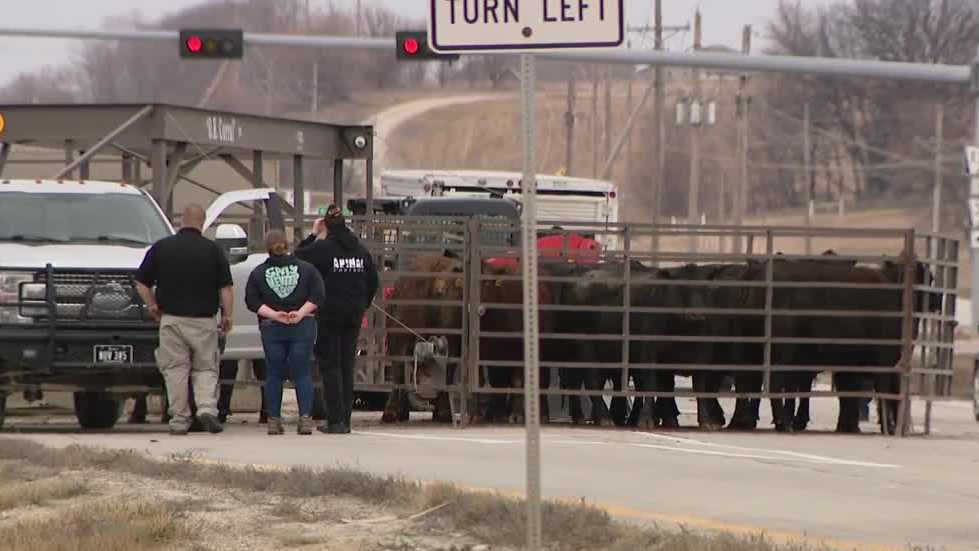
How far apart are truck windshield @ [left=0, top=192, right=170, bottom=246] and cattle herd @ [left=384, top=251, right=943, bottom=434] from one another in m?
2.88

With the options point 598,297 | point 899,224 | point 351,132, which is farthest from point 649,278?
point 899,224

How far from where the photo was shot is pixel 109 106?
76.1ft

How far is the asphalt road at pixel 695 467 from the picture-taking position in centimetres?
1325

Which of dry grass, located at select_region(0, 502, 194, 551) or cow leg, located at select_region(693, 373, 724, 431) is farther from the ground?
dry grass, located at select_region(0, 502, 194, 551)

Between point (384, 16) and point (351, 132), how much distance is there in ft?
430

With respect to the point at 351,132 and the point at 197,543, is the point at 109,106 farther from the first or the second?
the point at 197,543

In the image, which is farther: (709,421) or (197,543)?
(709,421)

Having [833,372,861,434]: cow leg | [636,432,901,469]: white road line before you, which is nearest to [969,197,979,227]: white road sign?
[833,372,861,434]: cow leg

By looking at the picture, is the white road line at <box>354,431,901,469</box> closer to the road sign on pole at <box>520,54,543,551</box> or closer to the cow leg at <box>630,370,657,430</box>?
the cow leg at <box>630,370,657,430</box>

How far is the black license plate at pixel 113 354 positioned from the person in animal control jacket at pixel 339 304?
5.31 ft

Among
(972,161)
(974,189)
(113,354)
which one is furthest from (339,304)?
(974,189)

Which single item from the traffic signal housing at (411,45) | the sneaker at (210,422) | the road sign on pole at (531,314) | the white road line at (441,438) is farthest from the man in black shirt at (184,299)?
the traffic signal housing at (411,45)

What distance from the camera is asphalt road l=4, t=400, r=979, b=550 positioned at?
13.2 m

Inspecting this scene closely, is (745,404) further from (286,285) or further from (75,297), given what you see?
(75,297)
